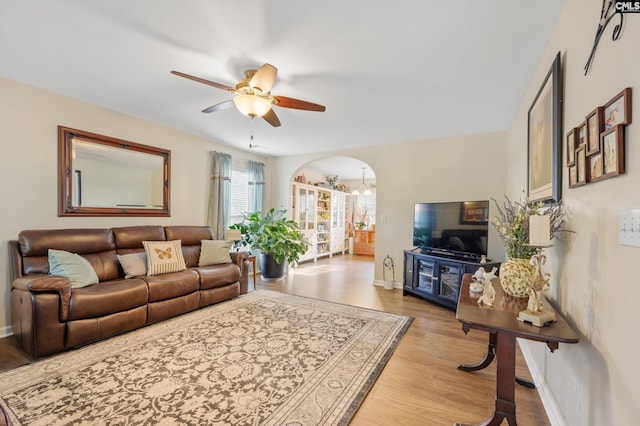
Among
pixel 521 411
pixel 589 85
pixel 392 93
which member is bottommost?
pixel 521 411

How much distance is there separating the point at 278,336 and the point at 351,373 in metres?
0.89

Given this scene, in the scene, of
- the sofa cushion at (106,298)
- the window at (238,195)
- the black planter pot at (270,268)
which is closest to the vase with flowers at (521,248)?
the sofa cushion at (106,298)

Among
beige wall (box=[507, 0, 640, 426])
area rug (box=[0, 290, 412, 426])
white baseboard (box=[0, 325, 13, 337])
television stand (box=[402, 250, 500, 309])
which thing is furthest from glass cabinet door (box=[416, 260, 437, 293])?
white baseboard (box=[0, 325, 13, 337])

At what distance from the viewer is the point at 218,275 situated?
358 centimetres

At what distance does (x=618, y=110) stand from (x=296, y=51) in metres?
1.92

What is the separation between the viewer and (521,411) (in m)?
1.74

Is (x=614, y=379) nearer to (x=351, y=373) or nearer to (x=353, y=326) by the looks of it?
(x=351, y=373)

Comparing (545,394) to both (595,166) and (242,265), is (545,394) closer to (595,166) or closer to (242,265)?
(595,166)

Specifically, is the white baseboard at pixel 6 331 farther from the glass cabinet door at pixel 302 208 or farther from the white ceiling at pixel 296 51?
the glass cabinet door at pixel 302 208

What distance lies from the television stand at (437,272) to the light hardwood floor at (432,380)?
0.20m

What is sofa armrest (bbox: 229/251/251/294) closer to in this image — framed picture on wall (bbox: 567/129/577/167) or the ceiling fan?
the ceiling fan

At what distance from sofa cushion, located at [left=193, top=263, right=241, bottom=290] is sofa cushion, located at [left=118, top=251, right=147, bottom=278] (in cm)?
60

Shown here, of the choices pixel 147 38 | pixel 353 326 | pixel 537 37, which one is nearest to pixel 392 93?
pixel 537 37

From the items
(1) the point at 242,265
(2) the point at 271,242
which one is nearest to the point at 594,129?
(1) the point at 242,265
